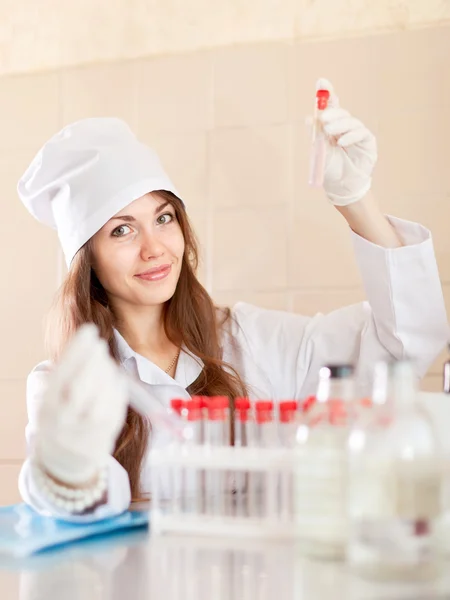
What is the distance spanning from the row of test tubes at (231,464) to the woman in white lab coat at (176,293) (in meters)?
0.54

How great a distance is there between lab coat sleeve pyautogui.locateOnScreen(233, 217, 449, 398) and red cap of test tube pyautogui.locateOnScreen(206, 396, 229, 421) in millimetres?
Answer: 550

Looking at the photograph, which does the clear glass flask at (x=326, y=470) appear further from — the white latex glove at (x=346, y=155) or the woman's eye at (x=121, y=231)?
the woman's eye at (x=121, y=231)

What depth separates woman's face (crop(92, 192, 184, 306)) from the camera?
6.66 feet

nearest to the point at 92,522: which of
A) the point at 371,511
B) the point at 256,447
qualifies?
the point at 256,447

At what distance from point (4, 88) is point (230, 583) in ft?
7.09

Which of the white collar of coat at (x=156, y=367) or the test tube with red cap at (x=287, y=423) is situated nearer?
the test tube with red cap at (x=287, y=423)

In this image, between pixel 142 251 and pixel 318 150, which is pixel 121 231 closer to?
pixel 142 251

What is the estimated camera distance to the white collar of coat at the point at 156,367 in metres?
1.96

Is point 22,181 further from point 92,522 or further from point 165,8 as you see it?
point 92,522

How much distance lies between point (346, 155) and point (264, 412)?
748mm

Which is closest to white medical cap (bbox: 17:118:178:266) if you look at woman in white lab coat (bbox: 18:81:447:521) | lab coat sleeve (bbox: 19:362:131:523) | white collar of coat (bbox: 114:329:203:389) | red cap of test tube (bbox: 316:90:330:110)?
woman in white lab coat (bbox: 18:81:447:521)

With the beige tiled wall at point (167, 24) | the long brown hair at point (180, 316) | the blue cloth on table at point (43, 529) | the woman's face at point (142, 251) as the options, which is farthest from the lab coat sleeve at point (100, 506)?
the beige tiled wall at point (167, 24)

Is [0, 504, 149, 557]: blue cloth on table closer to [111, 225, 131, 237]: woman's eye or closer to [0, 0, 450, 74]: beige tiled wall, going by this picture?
[111, 225, 131, 237]: woman's eye

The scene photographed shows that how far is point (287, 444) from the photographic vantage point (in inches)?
46.4
